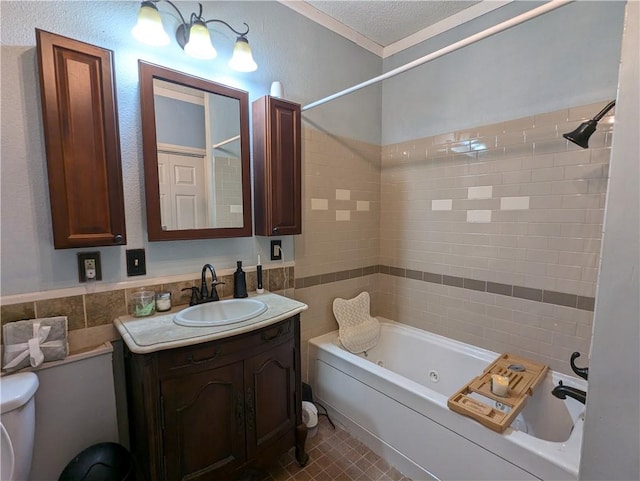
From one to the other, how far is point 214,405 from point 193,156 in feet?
4.00

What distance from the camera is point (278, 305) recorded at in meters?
1.62

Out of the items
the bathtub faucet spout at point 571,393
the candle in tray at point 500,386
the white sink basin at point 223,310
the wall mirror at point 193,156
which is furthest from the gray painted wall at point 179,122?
the bathtub faucet spout at point 571,393

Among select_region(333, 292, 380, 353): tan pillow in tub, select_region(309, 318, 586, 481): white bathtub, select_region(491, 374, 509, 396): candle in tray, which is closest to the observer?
select_region(309, 318, 586, 481): white bathtub

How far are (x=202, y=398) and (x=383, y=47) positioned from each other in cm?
284

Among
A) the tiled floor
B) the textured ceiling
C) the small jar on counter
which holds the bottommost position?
the tiled floor

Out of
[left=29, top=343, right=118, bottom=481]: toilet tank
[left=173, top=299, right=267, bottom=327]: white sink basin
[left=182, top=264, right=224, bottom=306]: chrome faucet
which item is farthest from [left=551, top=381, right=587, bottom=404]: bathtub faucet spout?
[left=29, top=343, right=118, bottom=481]: toilet tank

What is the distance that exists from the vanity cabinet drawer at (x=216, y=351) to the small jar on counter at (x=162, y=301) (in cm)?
40

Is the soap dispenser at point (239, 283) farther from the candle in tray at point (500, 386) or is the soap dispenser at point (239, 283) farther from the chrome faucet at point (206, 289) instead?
the candle in tray at point (500, 386)

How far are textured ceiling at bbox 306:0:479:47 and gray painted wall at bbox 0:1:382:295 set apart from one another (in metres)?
0.21

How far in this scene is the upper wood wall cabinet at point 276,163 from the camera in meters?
1.77

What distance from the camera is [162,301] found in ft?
4.94

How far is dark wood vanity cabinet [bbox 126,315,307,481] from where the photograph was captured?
3.88 ft

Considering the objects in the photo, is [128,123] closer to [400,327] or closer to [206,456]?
[206,456]

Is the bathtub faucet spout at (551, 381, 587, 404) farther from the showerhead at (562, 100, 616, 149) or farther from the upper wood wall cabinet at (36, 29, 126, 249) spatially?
the upper wood wall cabinet at (36, 29, 126, 249)
